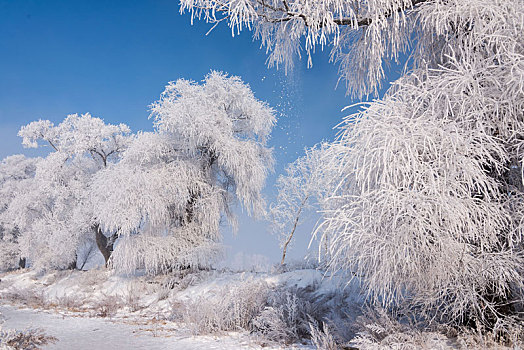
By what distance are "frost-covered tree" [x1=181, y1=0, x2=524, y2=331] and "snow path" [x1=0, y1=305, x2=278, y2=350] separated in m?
2.15

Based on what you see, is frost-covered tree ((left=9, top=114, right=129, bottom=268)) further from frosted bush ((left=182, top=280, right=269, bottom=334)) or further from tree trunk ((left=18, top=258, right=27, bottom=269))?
frosted bush ((left=182, top=280, right=269, bottom=334))

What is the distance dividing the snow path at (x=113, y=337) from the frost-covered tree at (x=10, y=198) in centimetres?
1416

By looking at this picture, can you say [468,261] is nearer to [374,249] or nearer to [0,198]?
[374,249]

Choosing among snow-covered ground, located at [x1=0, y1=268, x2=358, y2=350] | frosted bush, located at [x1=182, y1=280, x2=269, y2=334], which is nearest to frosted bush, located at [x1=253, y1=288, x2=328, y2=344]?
snow-covered ground, located at [x1=0, y1=268, x2=358, y2=350]

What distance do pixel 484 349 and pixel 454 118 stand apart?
2499 millimetres

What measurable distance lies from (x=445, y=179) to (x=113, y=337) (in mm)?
5120

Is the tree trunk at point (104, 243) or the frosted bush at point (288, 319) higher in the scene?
the tree trunk at point (104, 243)

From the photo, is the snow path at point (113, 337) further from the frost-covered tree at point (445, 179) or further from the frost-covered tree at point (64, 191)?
the frost-covered tree at point (64, 191)

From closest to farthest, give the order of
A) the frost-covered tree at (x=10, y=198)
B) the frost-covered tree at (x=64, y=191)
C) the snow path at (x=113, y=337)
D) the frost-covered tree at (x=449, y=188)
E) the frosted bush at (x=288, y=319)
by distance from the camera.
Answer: the frost-covered tree at (x=449, y=188), the snow path at (x=113, y=337), the frosted bush at (x=288, y=319), the frost-covered tree at (x=64, y=191), the frost-covered tree at (x=10, y=198)

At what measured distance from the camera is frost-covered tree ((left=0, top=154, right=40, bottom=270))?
1971 cm

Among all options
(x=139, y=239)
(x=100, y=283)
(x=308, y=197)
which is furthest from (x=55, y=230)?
(x=308, y=197)

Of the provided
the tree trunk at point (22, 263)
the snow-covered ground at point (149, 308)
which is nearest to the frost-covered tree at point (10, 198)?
the tree trunk at point (22, 263)

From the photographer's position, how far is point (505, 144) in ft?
13.9

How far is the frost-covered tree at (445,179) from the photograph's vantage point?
368cm
